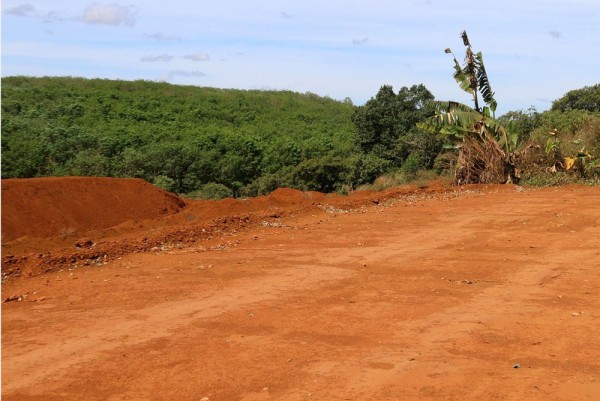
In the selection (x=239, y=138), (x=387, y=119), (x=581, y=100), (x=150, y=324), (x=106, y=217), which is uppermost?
(x=581, y=100)

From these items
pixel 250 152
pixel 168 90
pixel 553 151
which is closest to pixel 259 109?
pixel 168 90

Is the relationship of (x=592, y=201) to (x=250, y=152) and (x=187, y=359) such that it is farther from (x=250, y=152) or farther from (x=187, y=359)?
(x=250, y=152)

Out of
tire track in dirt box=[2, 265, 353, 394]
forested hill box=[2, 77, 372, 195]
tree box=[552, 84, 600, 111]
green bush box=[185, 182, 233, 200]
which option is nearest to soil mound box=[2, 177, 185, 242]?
tire track in dirt box=[2, 265, 353, 394]

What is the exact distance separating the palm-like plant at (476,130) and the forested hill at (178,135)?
31.7 ft

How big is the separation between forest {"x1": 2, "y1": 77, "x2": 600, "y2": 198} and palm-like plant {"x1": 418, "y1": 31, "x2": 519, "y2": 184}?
46cm

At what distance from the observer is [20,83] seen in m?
53.2

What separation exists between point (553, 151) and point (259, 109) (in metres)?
39.5

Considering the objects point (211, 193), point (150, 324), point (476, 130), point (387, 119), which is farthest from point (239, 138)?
point (150, 324)

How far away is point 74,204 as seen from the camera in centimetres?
1370

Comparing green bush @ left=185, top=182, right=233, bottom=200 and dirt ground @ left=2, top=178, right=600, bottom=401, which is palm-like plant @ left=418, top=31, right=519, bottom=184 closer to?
dirt ground @ left=2, top=178, right=600, bottom=401

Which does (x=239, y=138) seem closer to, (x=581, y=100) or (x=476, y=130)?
(x=581, y=100)

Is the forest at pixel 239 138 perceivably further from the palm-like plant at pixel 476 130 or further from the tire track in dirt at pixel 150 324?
the tire track in dirt at pixel 150 324

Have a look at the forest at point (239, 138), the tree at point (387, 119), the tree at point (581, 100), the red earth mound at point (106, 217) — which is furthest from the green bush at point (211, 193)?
the tree at point (581, 100)

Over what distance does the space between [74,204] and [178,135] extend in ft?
99.2
